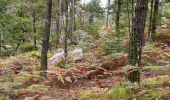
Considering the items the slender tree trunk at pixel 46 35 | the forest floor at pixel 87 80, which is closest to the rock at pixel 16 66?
the forest floor at pixel 87 80

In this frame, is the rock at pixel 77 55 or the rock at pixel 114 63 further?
the rock at pixel 77 55

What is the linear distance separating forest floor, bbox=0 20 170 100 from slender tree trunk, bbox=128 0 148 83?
26 cm

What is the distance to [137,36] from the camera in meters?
7.14

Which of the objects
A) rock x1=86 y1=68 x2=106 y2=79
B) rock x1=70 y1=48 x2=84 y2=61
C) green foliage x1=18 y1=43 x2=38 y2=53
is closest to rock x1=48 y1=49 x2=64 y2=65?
rock x1=70 y1=48 x2=84 y2=61

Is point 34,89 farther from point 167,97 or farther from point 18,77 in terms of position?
point 167,97

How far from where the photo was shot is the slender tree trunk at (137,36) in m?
7.03

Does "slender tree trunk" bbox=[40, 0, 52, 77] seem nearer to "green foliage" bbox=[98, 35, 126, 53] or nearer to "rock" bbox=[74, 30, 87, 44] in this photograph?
"green foliage" bbox=[98, 35, 126, 53]

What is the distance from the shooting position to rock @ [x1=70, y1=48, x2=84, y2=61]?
1453 cm

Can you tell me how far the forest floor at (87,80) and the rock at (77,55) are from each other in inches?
12.4

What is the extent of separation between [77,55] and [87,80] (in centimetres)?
396

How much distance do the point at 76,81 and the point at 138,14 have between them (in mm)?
4541

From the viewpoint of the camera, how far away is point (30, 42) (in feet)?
91.8

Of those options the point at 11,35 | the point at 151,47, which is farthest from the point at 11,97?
the point at 11,35

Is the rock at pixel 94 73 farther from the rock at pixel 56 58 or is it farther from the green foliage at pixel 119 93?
the green foliage at pixel 119 93
